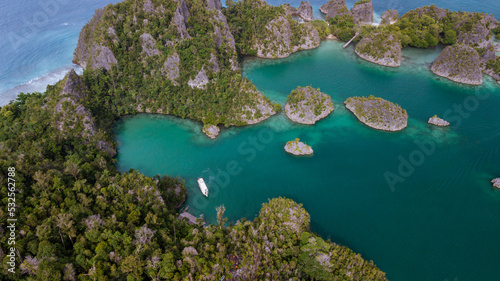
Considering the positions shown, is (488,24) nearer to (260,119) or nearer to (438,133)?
(438,133)

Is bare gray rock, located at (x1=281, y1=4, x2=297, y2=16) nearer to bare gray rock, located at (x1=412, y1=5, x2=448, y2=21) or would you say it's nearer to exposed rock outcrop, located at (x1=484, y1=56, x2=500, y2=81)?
bare gray rock, located at (x1=412, y1=5, x2=448, y2=21)

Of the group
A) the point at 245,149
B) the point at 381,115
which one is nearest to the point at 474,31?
the point at 381,115

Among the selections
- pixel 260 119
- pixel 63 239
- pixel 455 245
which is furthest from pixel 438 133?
pixel 63 239

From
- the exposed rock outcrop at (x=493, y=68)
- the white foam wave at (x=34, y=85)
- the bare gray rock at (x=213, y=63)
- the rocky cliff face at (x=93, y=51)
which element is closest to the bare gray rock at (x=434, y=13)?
the exposed rock outcrop at (x=493, y=68)

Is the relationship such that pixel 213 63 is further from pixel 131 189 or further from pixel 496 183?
pixel 496 183

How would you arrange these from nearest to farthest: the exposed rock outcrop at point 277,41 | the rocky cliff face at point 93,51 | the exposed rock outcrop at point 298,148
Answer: the exposed rock outcrop at point 298,148 → the rocky cliff face at point 93,51 → the exposed rock outcrop at point 277,41

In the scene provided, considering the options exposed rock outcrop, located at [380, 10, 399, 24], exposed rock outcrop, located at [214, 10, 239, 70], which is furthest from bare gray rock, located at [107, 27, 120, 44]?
exposed rock outcrop, located at [380, 10, 399, 24]

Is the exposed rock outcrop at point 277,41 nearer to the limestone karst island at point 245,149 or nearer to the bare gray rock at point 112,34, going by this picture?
the limestone karst island at point 245,149
